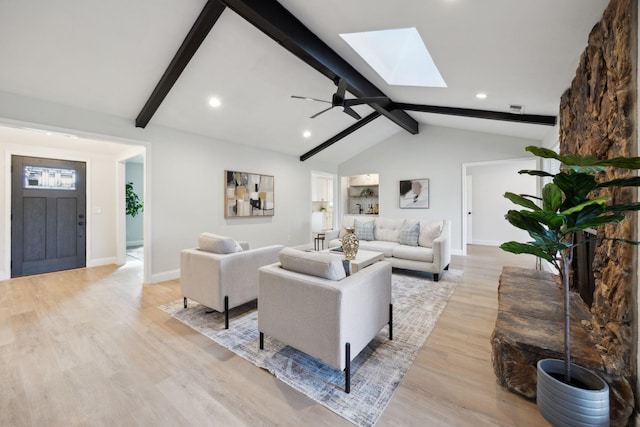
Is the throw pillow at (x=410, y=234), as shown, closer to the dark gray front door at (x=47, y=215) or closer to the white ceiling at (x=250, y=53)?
the white ceiling at (x=250, y=53)

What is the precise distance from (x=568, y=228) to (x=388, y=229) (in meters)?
3.84

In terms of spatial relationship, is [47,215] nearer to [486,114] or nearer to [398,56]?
[398,56]

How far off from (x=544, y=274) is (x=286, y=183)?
196 inches

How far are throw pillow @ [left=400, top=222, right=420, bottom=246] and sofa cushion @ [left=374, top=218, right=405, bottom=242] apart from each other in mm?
216

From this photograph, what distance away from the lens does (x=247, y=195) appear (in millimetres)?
5473

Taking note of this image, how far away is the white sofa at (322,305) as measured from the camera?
5.60ft

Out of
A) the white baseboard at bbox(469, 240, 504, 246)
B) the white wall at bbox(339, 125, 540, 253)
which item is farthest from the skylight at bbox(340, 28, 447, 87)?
the white baseboard at bbox(469, 240, 504, 246)

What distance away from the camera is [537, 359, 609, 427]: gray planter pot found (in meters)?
Result: 1.26

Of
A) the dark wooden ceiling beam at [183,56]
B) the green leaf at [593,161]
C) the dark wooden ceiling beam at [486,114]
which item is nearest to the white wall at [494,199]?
the dark wooden ceiling beam at [486,114]

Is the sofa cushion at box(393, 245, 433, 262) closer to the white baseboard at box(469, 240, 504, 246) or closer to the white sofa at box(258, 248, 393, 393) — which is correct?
the white sofa at box(258, 248, 393, 393)

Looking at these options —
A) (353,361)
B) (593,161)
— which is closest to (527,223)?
(593,161)

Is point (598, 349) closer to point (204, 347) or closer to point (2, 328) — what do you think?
point (204, 347)

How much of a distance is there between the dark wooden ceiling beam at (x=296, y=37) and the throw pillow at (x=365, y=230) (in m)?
2.40

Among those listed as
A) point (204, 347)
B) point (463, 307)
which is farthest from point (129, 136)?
point (463, 307)
